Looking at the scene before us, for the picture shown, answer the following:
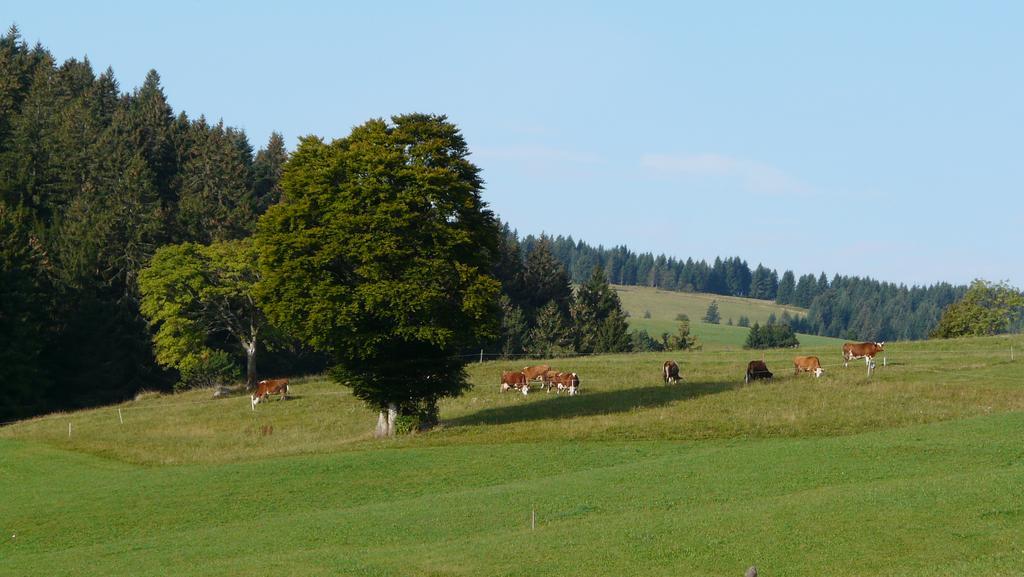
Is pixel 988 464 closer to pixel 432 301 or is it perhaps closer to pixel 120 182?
pixel 432 301

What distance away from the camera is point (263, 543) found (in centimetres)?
3080

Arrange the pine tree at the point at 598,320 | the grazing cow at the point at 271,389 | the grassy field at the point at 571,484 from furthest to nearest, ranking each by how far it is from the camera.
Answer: the pine tree at the point at 598,320, the grazing cow at the point at 271,389, the grassy field at the point at 571,484

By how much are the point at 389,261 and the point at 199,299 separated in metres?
39.7

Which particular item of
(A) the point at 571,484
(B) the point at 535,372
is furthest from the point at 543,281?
(A) the point at 571,484

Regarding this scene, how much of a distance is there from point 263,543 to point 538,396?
109 feet

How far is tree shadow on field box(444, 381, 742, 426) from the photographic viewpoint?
54031 millimetres

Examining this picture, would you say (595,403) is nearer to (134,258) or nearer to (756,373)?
(756,373)

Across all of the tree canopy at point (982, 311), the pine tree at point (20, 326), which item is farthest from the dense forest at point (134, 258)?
the tree canopy at point (982, 311)

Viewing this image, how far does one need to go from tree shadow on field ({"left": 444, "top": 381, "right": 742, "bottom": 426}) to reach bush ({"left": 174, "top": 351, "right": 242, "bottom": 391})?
34478mm

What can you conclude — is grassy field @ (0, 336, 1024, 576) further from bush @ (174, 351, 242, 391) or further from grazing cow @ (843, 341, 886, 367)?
bush @ (174, 351, 242, 391)

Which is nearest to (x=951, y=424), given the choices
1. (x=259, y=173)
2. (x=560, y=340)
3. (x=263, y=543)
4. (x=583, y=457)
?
(x=583, y=457)

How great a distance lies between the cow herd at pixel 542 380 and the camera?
63.7 meters

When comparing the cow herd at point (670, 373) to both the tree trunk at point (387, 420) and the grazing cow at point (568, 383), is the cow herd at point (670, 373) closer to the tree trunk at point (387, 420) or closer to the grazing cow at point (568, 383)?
the grazing cow at point (568, 383)

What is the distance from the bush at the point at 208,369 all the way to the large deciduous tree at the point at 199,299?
80 mm
